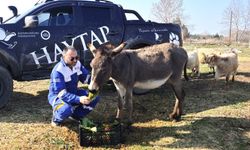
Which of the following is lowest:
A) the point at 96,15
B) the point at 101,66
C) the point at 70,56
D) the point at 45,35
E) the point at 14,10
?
the point at 101,66

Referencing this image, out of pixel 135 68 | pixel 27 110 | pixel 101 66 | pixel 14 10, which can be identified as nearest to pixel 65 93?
pixel 101 66

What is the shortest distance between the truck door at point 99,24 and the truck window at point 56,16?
243mm

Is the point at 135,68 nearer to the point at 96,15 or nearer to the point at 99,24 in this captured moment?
the point at 99,24

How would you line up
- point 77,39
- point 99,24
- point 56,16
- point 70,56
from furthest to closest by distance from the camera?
point 99,24 → point 77,39 → point 56,16 → point 70,56

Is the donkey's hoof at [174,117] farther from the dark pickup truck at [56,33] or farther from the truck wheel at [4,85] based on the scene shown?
the truck wheel at [4,85]

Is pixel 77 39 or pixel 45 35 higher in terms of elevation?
pixel 45 35

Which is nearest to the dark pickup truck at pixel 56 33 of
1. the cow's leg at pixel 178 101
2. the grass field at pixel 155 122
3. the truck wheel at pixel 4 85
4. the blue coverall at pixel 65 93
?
the truck wheel at pixel 4 85

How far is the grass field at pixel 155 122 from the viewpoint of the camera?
21.5 ft

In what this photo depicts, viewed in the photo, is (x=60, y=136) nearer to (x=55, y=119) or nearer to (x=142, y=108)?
(x=55, y=119)

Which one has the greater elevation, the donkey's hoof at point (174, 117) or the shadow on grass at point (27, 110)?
the shadow on grass at point (27, 110)

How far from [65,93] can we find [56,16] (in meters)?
3.04

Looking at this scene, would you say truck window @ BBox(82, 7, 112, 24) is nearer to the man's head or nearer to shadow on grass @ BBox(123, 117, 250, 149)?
the man's head

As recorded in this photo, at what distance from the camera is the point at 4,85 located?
791 cm

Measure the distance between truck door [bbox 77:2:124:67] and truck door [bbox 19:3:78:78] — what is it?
1.11 feet
